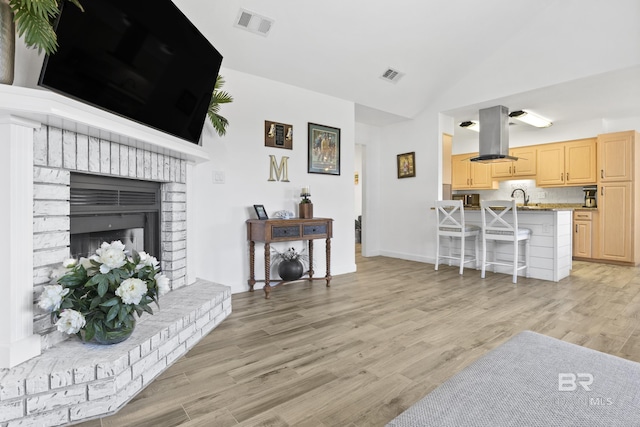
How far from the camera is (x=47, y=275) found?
161cm

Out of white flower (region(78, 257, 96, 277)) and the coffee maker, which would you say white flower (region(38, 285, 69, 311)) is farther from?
the coffee maker

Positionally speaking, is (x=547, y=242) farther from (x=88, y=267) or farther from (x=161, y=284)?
(x=88, y=267)

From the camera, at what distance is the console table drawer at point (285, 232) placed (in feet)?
10.9

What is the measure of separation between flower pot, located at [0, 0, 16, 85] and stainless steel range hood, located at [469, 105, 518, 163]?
17.3 feet

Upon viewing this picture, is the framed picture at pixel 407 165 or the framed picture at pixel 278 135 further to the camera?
the framed picture at pixel 407 165

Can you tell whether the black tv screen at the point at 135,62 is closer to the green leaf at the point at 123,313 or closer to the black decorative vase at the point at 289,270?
the green leaf at the point at 123,313

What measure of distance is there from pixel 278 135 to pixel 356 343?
2.50 meters

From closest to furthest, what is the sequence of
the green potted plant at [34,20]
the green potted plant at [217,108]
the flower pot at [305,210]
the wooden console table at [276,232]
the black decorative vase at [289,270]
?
1. the green potted plant at [34,20]
2. the green potted plant at [217,108]
3. the wooden console table at [276,232]
4. the black decorative vase at [289,270]
5. the flower pot at [305,210]

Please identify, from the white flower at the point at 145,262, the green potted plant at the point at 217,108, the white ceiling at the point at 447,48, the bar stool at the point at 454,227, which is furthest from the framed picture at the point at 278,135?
the bar stool at the point at 454,227

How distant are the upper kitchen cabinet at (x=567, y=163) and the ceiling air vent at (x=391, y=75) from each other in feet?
11.7

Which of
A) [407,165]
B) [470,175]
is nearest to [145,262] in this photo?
[407,165]

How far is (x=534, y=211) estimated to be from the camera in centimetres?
415

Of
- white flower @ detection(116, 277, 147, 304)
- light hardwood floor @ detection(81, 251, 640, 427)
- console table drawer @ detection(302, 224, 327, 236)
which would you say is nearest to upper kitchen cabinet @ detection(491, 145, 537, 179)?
light hardwood floor @ detection(81, 251, 640, 427)

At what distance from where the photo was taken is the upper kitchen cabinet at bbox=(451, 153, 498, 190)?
23.0ft
